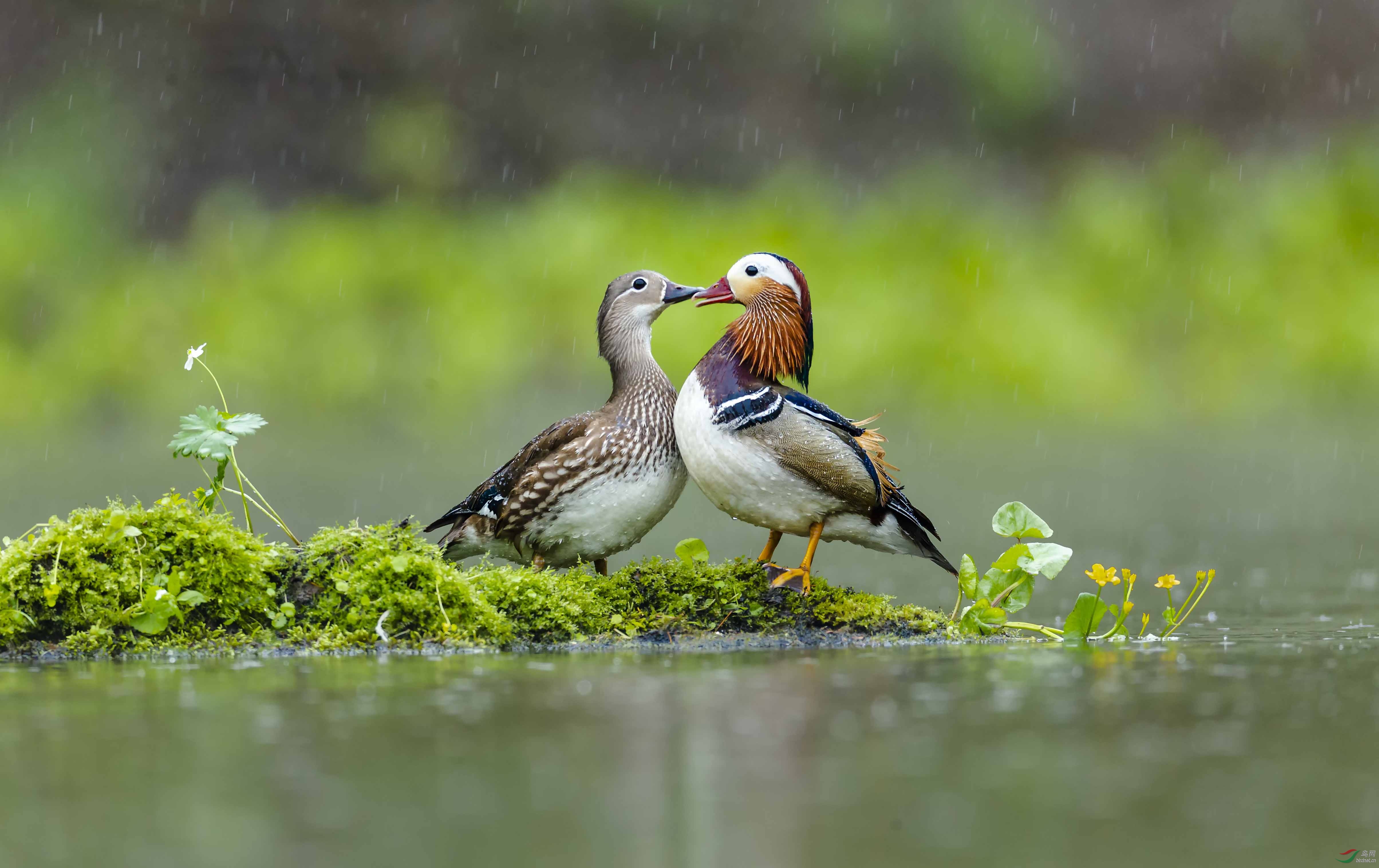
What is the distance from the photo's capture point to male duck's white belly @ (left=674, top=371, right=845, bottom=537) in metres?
5.74

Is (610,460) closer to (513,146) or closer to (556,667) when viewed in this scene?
(556,667)

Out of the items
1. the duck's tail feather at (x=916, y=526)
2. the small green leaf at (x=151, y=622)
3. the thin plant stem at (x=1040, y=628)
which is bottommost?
the thin plant stem at (x=1040, y=628)

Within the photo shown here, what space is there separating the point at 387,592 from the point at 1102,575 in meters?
2.83

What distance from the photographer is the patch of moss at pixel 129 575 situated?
5555 millimetres

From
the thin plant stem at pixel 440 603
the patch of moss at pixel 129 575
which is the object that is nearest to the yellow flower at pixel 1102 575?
the thin plant stem at pixel 440 603

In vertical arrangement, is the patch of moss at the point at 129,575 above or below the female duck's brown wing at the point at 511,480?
below

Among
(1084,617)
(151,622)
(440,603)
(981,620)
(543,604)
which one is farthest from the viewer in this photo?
(981,620)

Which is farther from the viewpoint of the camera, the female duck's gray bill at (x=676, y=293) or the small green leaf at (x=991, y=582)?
the female duck's gray bill at (x=676, y=293)

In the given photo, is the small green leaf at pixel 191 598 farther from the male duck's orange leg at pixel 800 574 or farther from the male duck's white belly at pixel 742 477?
the male duck's orange leg at pixel 800 574

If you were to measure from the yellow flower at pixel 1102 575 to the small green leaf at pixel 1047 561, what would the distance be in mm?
282

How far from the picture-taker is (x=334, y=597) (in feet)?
19.0

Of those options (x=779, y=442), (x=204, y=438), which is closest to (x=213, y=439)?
(x=204, y=438)

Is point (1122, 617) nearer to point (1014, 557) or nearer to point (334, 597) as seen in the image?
point (1014, 557)

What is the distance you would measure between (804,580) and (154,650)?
256 centimetres
